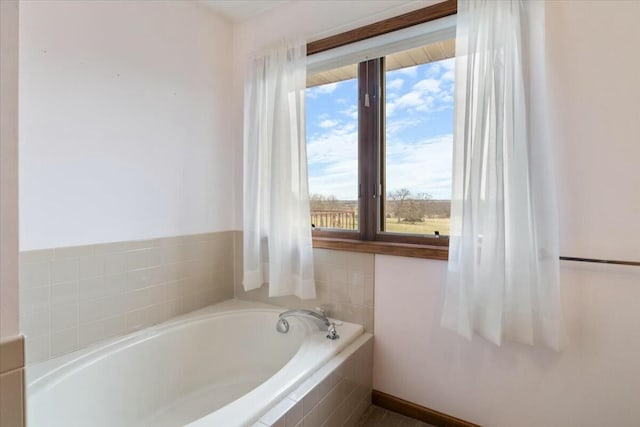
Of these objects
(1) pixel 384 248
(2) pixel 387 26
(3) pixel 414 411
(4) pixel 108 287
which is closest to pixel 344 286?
(1) pixel 384 248

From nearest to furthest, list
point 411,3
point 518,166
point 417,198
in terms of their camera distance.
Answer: point 518,166 < point 411,3 < point 417,198

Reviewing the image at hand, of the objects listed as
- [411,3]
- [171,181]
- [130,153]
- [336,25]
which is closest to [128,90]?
[130,153]

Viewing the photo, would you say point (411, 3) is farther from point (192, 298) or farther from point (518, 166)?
point (192, 298)

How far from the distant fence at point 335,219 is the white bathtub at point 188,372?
0.61 meters

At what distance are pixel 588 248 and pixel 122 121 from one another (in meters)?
2.32

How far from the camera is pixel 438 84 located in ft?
5.57

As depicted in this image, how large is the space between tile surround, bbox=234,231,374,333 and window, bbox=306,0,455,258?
0.14m

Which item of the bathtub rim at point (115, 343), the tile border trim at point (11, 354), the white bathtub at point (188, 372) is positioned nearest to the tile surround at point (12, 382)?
the tile border trim at point (11, 354)

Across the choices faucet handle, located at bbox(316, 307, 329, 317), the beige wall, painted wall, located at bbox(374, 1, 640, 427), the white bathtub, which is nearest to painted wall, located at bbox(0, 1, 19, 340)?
the beige wall

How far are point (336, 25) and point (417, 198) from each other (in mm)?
1135

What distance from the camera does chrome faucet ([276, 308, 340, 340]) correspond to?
172 centimetres

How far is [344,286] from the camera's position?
6.32ft

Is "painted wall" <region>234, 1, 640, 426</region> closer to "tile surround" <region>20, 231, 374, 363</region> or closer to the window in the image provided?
the window

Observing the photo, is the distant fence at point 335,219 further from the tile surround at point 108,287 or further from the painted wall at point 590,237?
the painted wall at point 590,237
